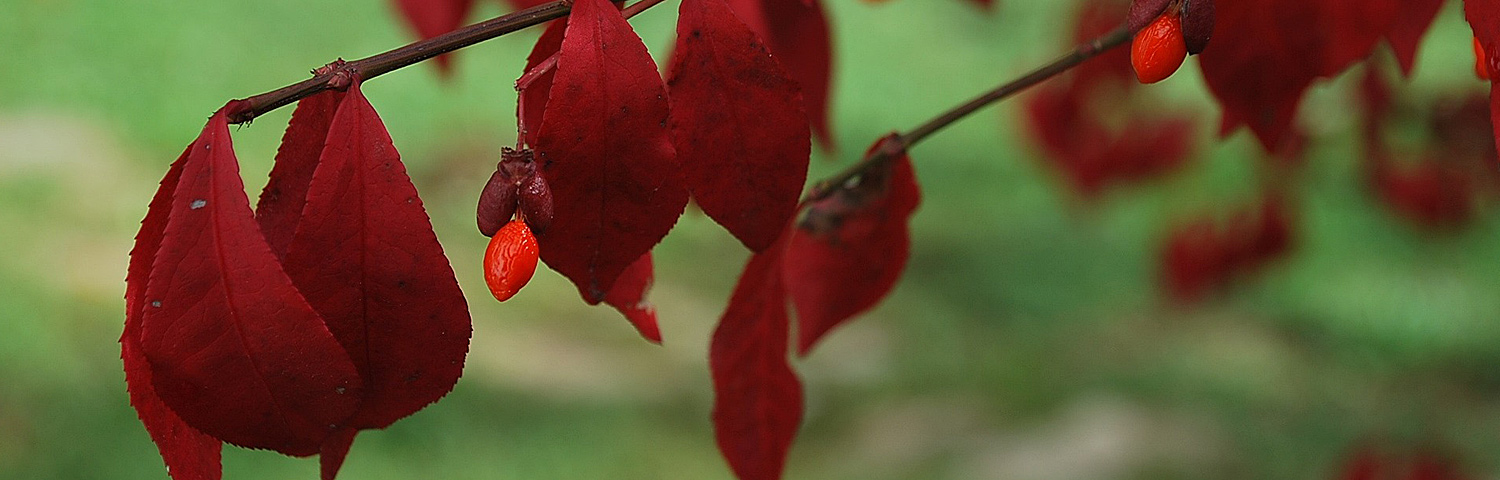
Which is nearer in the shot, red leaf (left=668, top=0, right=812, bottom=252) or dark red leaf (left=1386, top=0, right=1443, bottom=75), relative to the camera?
red leaf (left=668, top=0, right=812, bottom=252)

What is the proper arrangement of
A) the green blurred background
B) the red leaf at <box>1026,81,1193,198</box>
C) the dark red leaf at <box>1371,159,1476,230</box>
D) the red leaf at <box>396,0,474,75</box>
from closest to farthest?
the red leaf at <box>396,0,474,75</box>
the red leaf at <box>1026,81,1193,198</box>
the dark red leaf at <box>1371,159,1476,230</box>
the green blurred background

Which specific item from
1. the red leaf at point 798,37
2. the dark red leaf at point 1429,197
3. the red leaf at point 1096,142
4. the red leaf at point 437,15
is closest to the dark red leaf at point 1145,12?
the red leaf at point 798,37

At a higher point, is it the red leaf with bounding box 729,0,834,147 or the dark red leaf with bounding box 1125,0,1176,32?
the red leaf with bounding box 729,0,834,147

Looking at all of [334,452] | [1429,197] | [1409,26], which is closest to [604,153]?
[334,452]

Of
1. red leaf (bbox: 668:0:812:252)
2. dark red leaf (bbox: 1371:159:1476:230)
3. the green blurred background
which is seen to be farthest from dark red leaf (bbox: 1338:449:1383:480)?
red leaf (bbox: 668:0:812:252)

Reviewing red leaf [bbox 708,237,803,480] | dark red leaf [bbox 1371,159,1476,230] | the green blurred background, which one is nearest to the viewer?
red leaf [bbox 708,237,803,480]

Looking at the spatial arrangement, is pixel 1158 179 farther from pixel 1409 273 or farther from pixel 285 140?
pixel 285 140

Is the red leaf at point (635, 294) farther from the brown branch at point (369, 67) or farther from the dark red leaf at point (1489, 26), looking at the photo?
the dark red leaf at point (1489, 26)

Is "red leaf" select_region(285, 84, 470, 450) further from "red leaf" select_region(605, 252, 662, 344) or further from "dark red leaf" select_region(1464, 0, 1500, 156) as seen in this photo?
"dark red leaf" select_region(1464, 0, 1500, 156)
